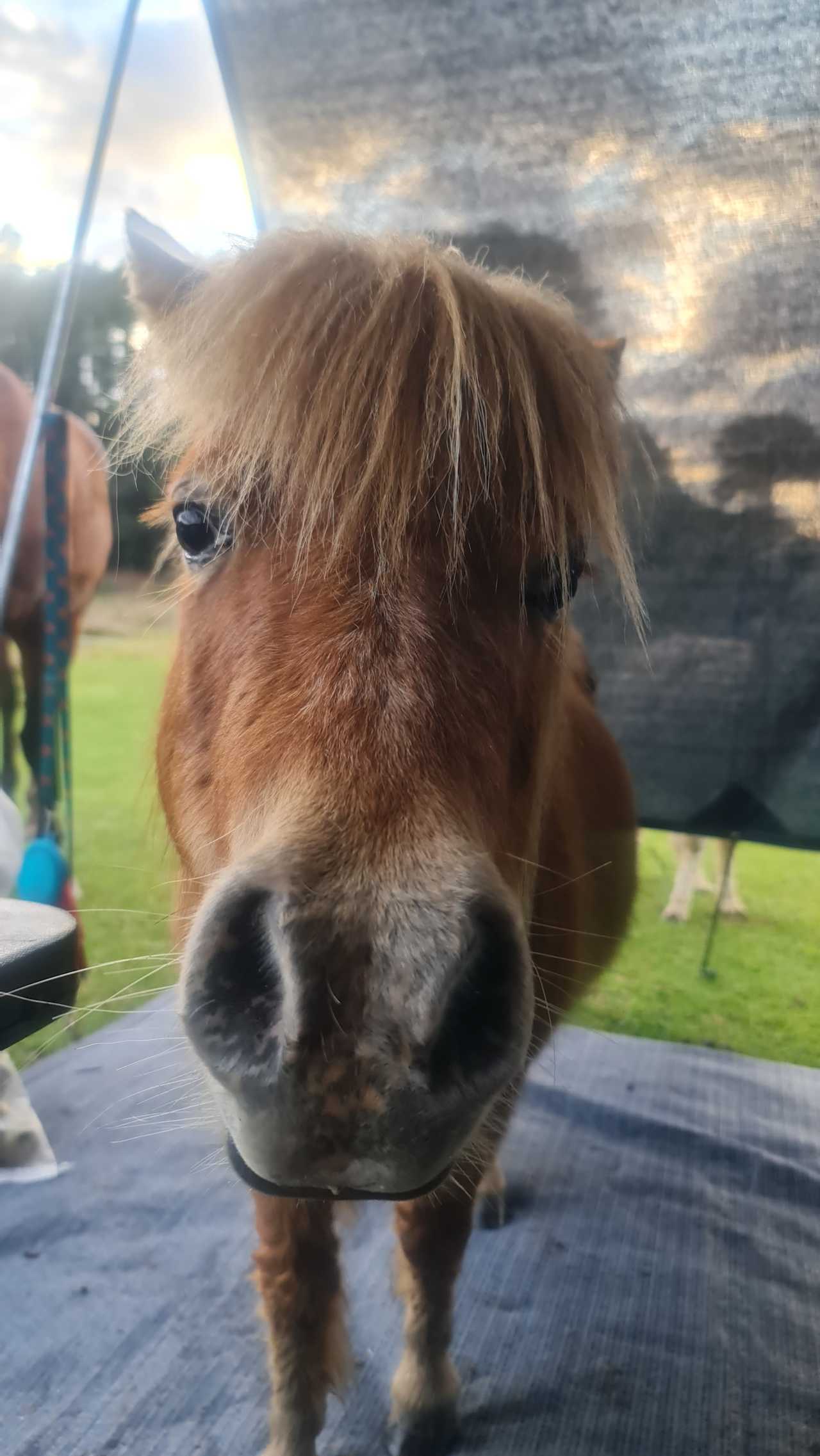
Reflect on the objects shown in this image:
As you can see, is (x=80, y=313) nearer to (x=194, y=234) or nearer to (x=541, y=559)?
(x=194, y=234)

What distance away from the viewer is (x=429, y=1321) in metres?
0.90

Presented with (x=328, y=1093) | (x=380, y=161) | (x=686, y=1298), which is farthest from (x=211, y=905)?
(x=380, y=161)

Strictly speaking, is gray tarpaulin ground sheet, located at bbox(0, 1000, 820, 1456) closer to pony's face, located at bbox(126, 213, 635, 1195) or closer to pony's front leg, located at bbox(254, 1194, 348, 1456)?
pony's front leg, located at bbox(254, 1194, 348, 1456)

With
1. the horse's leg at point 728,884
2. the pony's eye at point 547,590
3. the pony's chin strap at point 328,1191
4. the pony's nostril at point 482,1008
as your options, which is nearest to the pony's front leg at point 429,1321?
the pony's chin strap at point 328,1191

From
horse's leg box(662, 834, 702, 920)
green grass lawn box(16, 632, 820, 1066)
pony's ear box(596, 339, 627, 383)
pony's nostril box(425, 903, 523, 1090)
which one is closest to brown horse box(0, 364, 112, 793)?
green grass lawn box(16, 632, 820, 1066)

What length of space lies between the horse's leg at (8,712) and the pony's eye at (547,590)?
1.11 meters

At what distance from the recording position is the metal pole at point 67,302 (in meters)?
1.03

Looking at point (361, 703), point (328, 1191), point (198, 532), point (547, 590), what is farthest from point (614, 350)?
point (328, 1191)

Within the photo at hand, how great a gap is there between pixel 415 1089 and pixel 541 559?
428mm

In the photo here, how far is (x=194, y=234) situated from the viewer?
1.14 m

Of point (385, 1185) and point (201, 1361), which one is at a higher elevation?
point (385, 1185)

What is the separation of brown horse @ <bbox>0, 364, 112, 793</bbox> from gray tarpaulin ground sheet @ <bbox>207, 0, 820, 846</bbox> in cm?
58

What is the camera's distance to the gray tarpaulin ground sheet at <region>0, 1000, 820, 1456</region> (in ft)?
2.73

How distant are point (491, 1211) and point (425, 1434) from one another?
13.9 inches
